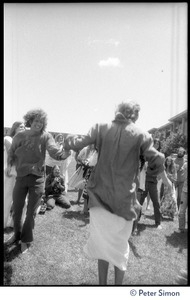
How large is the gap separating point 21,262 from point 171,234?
2773 millimetres

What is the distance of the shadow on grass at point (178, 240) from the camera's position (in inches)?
Result: 173

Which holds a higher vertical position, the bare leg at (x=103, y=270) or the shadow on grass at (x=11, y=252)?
the bare leg at (x=103, y=270)

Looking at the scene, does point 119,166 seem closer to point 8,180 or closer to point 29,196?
point 29,196

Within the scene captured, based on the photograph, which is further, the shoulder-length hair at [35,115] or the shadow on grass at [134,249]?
the shadow on grass at [134,249]

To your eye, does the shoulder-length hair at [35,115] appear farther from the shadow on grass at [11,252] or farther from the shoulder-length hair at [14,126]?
the shadow on grass at [11,252]

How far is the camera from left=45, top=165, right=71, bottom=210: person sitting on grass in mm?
6227

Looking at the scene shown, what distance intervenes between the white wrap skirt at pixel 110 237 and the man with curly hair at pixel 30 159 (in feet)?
3.85

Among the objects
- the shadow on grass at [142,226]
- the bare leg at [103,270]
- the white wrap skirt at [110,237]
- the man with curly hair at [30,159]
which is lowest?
the shadow on grass at [142,226]

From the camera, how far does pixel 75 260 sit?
11.5ft

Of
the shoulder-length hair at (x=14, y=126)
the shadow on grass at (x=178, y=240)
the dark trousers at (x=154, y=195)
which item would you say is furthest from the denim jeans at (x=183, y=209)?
the shoulder-length hair at (x=14, y=126)

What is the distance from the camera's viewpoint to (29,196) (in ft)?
11.8

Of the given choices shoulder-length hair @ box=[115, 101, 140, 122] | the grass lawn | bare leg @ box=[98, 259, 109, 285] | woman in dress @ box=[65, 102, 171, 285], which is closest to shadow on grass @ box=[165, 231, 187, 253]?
the grass lawn

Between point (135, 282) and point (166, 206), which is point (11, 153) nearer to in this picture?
point (135, 282)

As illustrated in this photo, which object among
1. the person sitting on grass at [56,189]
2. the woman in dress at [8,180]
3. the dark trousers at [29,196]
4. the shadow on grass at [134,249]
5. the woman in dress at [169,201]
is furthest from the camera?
the person sitting on grass at [56,189]
